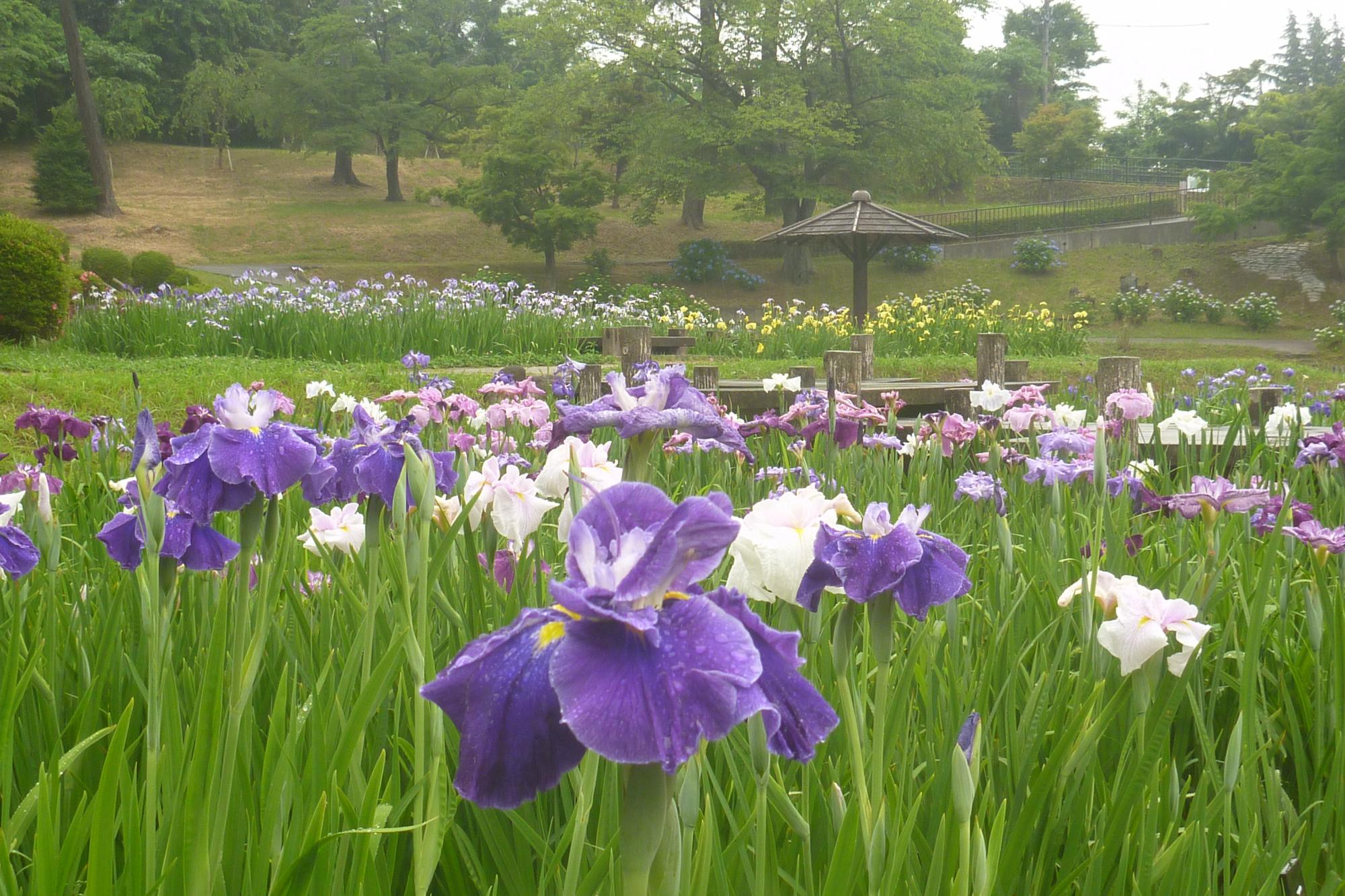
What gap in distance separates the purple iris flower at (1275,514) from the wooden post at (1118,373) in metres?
2.46

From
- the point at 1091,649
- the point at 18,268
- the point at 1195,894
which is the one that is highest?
the point at 18,268

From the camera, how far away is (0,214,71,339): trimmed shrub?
10.9 meters

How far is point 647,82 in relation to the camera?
28.5 meters

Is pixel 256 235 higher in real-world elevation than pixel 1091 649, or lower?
higher

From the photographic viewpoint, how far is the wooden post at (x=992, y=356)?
22.9 feet

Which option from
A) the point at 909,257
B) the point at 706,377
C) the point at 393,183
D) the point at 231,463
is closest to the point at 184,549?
the point at 231,463

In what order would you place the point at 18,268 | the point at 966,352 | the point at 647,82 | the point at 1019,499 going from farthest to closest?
the point at 647,82, the point at 966,352, the point at 18,268, the point at 1019,499

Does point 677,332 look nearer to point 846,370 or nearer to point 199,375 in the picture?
point 199,375

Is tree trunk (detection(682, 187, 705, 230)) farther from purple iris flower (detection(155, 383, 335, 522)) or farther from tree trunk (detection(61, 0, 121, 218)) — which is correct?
purple iris flower (detection(155, 383, 335, 522))

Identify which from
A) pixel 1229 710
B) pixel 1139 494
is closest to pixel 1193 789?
pixel 1229 710

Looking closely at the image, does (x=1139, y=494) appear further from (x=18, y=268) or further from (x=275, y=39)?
(x=275, y=39)

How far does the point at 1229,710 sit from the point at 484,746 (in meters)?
1.95

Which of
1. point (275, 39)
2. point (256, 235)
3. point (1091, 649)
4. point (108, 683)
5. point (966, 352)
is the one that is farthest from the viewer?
point (275, 39)

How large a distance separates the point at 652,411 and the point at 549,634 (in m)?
0.68
